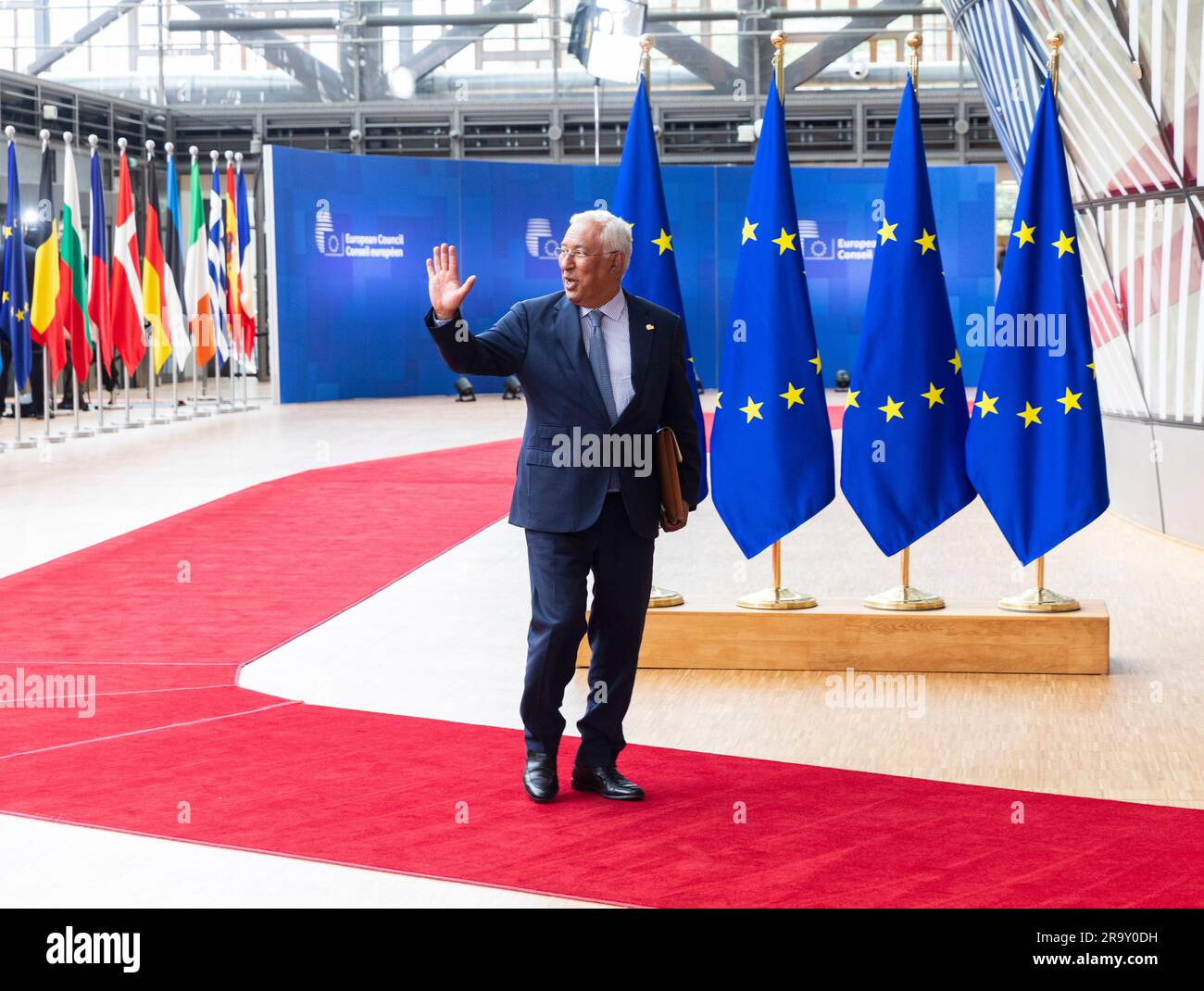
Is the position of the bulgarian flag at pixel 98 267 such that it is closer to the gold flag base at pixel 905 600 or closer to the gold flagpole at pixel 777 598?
the gold flagpole at pixel 777 598

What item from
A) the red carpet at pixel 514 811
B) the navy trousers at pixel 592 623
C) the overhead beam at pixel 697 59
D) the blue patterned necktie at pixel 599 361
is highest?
the overhead beam at pixel 697 59

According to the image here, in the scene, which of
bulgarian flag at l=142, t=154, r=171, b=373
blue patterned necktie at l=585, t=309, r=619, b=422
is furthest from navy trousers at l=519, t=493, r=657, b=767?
bulgarian flag at l=142, t=154, r=171, b=373

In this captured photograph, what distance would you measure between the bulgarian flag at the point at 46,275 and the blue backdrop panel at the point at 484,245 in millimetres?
6659

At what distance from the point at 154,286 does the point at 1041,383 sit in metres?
12.9

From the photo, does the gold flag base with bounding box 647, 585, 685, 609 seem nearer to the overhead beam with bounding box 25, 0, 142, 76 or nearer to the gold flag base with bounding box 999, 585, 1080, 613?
the gold flag base with bounding box 999, 585, 1080, 613

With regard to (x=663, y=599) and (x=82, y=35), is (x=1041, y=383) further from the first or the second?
(x=82, y=35)

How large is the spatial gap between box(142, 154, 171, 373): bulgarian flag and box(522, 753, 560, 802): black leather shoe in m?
13.4

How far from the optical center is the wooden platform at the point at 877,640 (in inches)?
223

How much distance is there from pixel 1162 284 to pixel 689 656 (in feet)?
14.4

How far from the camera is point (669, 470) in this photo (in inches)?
159

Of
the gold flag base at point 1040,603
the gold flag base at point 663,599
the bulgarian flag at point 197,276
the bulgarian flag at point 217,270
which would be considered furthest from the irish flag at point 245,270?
the gold flag base at point 1040,603

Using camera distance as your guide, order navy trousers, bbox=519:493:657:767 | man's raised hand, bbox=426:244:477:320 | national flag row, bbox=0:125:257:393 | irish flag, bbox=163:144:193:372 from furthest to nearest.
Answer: irish flag, bbox=163:144:193:372 < national flag row, bbox=0:125:257:393 < navy trousers, bbox=519:493:657:767 < man's raised hand, bbox=426:244:477:320

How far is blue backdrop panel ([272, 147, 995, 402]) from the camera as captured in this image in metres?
21.6
